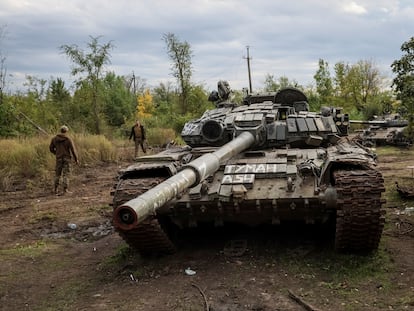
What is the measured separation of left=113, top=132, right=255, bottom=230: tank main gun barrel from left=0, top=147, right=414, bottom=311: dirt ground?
4.52 feet

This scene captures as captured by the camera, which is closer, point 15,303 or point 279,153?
point 15,303

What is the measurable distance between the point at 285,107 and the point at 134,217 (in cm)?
652

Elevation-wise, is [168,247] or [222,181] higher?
[222,181]

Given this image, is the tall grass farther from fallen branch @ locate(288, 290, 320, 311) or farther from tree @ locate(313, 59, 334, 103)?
tree @ locate(313, 59, 334, 103)

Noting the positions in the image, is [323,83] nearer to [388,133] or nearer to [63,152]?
[388,133]

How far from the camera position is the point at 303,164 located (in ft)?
24.2

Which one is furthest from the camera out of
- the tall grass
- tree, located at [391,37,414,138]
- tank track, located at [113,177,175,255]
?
the tall grass

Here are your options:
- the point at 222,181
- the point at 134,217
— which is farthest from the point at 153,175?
the point at 134,217

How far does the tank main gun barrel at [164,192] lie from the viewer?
418 cm

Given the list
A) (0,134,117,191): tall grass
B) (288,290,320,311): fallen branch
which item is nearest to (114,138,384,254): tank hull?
(288,290,320,311): fallen branch

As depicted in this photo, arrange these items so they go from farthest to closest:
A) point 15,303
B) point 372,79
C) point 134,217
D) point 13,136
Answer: point 372,79 → point 13,136 → point 15,303 → point 134,217

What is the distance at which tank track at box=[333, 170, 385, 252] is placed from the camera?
20.8 ft

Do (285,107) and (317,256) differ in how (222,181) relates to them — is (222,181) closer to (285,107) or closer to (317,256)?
(317,256)

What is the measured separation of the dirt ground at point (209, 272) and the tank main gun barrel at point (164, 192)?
4.52 feet
